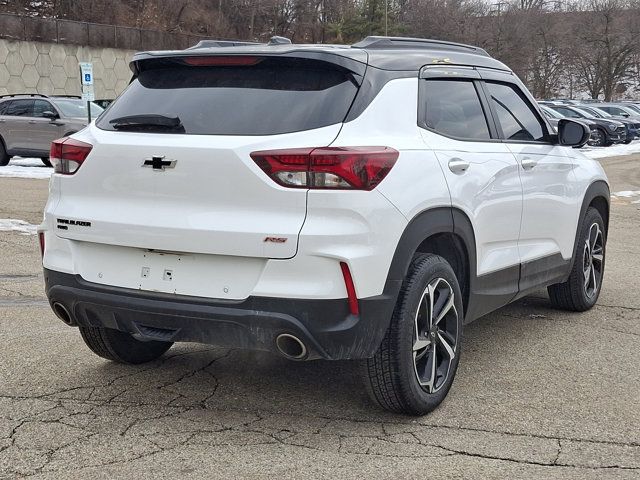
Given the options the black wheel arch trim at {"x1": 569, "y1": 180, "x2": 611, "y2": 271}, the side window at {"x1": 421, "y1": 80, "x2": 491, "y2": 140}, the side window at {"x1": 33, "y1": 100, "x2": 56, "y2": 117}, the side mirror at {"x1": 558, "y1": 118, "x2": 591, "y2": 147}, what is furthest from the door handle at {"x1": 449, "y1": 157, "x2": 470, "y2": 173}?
the side window at {"x1": 33, "y1": 100, "x2": 56, "y2": 117}

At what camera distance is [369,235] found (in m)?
3.70

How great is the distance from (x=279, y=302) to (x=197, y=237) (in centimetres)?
46

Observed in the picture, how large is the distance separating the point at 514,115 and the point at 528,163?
37 cm

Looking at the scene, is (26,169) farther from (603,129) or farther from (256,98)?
(603,129)

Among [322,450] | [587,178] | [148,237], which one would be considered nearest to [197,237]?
[148,237]

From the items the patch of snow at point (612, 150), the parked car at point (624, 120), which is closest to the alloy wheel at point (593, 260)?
the patch of snow at point (612, 150)

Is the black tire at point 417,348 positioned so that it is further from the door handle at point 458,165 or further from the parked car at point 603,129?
the parked car at point 603,129

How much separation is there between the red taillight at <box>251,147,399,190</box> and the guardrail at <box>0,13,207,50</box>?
35426mm

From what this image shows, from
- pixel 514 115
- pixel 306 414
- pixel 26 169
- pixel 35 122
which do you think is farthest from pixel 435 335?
pixel 35 122

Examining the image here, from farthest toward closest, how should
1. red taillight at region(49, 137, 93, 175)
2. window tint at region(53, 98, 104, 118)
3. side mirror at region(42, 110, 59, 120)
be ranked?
window tint at region(53, 98, 104, 118) < side mirror at region(42, 110, 59, 120) < red taillight at region(49, 137, 93, 175)

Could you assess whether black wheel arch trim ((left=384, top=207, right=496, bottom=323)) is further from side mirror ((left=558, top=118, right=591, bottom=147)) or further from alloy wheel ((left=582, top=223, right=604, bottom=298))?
alloy wheel ((left=582, top=223, right=604, bottom=298))

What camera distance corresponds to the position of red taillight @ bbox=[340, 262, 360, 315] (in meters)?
3.63

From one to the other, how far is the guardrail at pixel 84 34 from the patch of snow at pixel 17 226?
27778 millimetres

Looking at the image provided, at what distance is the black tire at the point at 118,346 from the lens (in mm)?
4715
